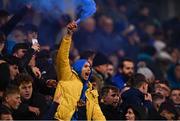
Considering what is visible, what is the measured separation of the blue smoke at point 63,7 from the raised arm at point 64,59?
996 millimetres

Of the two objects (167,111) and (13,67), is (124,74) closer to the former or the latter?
(167,111)

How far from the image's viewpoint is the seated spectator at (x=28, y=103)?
33.7ft

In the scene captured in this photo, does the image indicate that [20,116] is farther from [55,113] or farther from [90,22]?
[90,22]

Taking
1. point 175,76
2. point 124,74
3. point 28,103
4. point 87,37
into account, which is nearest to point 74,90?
point 28,103

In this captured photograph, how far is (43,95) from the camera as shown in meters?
10.9

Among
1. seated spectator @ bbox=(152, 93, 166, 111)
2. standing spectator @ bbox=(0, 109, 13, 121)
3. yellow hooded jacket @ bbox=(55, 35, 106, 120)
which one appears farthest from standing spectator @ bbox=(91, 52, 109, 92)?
standing spectator @ bbox=(0, 109, 13, 121)

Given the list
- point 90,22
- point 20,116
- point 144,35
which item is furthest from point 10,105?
point 144,35

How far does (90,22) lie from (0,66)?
23.7 ft

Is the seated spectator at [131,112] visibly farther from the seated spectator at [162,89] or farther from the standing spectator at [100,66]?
the seated spectator at [162,89]

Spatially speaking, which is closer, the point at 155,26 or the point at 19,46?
the point at 19,46

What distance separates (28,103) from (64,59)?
81cm

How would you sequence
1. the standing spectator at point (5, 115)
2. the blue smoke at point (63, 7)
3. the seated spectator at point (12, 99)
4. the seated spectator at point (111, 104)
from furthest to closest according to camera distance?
the blue smoke at point (63, 7)
the seated spectator at point (111, 104)
the seated spectator at point (12, 99)
the standing spectator at point (5, 115)

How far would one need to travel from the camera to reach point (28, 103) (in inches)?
415

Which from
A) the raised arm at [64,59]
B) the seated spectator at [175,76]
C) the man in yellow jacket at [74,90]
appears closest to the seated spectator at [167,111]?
the man in yellow jacket at [74,90]
